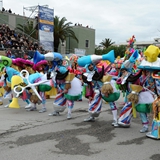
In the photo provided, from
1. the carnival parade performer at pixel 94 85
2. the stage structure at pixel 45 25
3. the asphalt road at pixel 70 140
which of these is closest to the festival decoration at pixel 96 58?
the carnival parade performer at pixel 94 85

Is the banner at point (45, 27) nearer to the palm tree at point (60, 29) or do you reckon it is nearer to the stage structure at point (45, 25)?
the stage structure at point (45, 25)

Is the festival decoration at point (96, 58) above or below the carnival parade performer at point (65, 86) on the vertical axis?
above

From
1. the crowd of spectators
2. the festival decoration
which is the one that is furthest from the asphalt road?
the crowd of spectators

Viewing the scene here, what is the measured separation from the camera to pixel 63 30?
104 ft

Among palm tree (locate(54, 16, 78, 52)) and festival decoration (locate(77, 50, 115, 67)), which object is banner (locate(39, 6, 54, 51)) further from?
festival decoration (locate(77, 50, 115, 67))

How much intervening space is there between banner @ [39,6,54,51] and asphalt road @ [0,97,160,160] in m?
19.5

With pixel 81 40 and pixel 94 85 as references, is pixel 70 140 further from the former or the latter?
pixel 81 40

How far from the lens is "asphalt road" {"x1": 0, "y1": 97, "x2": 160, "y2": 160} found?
4461 millimetres

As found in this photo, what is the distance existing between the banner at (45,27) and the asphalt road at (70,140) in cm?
1947

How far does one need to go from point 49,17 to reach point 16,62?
19229mm

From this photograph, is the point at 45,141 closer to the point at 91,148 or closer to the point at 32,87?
the point at 91,148

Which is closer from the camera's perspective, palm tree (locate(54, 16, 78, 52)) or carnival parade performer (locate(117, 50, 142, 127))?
carnival parade performer (locate(117, 50, 142, 127))

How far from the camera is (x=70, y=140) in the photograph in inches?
208

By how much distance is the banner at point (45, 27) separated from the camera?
26062 mm
